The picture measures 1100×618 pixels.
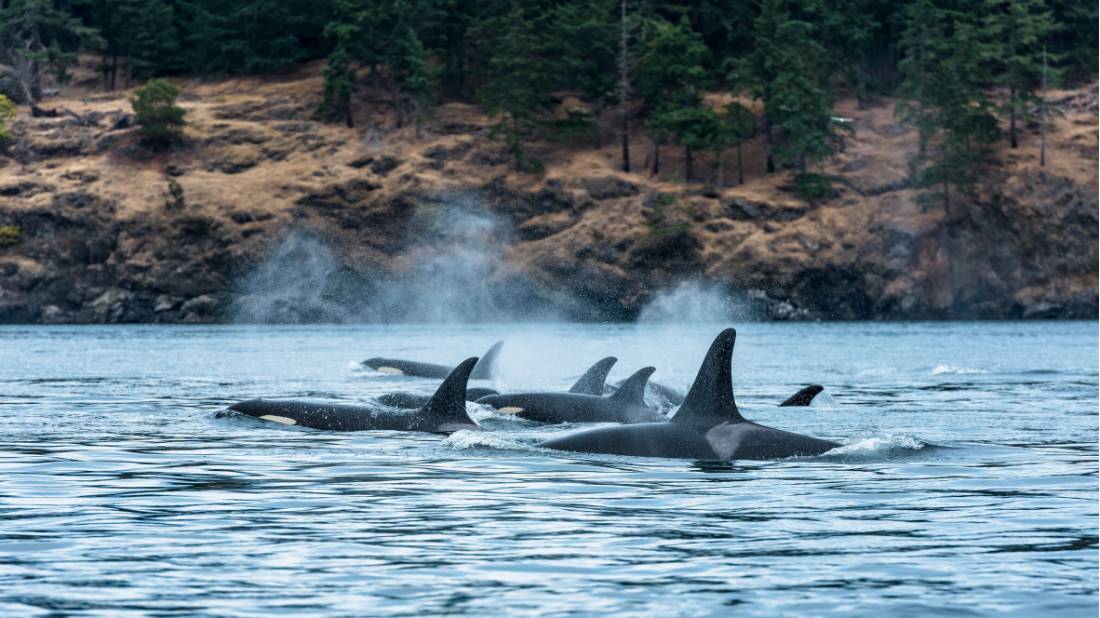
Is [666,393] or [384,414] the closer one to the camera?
[384,414]

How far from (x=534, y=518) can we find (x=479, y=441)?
19.3 ft

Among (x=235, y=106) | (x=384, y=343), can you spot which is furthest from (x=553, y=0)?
(x=384, y=343)

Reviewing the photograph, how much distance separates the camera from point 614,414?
2267 centimetres

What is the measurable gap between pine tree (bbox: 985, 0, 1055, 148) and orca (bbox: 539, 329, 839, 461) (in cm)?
8719

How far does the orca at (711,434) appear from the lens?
16.8m

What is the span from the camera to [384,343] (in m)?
65.7

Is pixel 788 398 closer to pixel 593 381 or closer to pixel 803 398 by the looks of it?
pixel 803 398

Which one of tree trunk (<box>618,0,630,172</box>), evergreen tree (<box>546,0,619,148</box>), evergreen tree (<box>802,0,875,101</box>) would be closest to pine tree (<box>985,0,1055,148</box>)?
evergreen tree (<box>802,0,875,101</box>)

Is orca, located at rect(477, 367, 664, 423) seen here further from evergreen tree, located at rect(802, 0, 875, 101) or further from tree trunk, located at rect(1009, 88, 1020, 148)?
evergreen tree, located at rect(802, 0, 875, 101)

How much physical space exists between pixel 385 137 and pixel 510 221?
1205 centimetres

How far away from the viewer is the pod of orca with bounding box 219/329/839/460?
1714cm

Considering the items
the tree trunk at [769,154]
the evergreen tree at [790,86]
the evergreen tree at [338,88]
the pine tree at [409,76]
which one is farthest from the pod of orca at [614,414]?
the evergreen tree at [338,88]

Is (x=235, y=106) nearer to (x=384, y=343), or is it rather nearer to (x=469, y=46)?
(x=469, y=46)

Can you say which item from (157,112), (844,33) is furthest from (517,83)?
(157,112)
